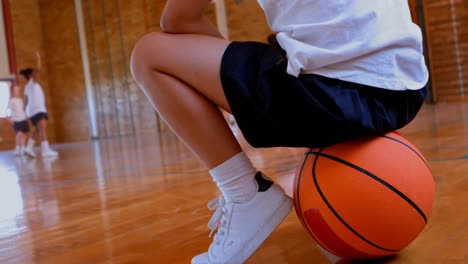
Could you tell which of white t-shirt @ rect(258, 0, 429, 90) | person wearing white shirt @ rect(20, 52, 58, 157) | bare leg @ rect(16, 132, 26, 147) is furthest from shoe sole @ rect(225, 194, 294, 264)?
bare leg @ rect(16, 132, 26, 147)

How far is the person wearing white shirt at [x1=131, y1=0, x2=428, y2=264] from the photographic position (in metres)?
1.15

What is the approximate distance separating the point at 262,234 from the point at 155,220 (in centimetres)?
74

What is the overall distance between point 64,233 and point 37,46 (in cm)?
1314

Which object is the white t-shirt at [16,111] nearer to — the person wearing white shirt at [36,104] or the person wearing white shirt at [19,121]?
the person wearing white shirt at [19,121]

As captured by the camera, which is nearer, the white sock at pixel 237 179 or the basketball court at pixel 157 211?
the white sock at pixel 237 179

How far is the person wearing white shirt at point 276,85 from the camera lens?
115 centimetres

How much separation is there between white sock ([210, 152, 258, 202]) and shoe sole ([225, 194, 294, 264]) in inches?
3.0

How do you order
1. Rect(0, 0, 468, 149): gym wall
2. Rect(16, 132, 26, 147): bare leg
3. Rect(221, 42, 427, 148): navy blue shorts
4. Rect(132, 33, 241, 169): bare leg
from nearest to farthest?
Rect(221, 42, 427, 148): navy blue shorts → Rect(132, 33, 241, 169): bare leg → Rect(16, 132, 26, 147): bare leg → Rect(0, 0, 468, 149): gym wall

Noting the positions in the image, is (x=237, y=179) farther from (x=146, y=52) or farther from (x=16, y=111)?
(x=16, y=111)

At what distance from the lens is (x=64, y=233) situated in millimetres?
1891

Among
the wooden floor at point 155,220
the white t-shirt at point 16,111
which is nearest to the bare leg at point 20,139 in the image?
the white t-shirt at point 16,111

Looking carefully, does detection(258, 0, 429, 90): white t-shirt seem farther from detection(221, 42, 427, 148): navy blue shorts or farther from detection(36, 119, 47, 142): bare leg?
detection(36, 119, 47, 142): bare leg

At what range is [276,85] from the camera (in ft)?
3.85

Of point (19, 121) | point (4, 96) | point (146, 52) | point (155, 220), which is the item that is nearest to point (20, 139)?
point (19, 121)
